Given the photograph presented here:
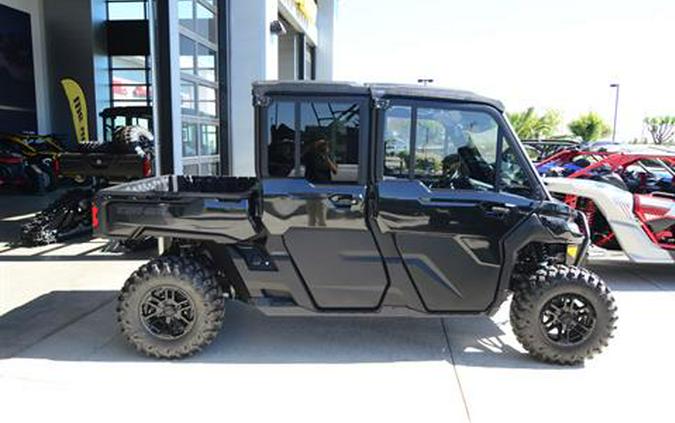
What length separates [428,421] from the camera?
3.18m

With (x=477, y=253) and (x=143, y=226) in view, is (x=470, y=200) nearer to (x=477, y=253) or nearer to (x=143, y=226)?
(x=477, y=253)

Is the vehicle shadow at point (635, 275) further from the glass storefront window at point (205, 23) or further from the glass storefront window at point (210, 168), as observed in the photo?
the glass storefront window at point (205, 23)

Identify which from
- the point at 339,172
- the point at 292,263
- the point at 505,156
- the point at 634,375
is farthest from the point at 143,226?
the point at 634,375

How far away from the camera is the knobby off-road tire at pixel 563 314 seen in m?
3.86

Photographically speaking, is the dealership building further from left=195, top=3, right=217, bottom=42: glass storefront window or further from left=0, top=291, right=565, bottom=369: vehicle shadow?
left=0, top=291, right=565, bottom=369: vehicle shadow

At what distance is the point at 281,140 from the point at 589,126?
130 feet

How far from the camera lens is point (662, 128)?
41781 mm

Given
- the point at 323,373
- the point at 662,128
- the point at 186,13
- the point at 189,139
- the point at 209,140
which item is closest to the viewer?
the point at 323,373

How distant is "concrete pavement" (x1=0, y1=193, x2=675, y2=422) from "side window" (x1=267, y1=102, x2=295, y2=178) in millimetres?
1407

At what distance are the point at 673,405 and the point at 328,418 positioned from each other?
2.20 m

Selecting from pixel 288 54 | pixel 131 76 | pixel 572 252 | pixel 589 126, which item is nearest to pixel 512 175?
pixel 572 252

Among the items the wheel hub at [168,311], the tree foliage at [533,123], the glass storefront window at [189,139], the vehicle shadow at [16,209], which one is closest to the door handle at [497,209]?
the wheel hub at [168,311]

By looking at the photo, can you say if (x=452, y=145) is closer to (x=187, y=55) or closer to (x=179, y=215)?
(x=179, y=215)

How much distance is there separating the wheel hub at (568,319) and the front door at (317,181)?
1375mm
